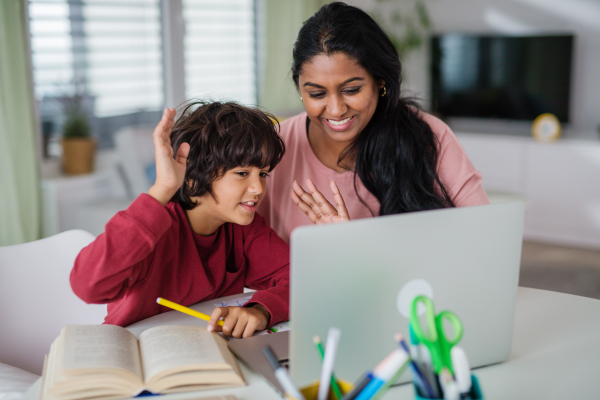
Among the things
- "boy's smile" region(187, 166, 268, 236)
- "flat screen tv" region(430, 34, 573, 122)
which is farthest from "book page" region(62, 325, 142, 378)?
"flat screen tv" region(430, 34, 573, 122)

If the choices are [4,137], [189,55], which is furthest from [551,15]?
[4,137]

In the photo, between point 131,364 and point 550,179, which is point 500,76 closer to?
point 550,179

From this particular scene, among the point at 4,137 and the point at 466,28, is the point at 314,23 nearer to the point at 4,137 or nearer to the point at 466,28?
the point at 4,137

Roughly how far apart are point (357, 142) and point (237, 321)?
63cm

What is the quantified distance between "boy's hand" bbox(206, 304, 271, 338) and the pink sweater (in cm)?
50

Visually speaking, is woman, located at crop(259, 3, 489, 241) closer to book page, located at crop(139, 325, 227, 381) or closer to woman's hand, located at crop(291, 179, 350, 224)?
woman's hand, located at crop(291, 179, 350, 224)

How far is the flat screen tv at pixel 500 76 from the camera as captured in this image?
391cm

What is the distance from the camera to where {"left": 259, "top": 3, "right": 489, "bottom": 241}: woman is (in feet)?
4.08

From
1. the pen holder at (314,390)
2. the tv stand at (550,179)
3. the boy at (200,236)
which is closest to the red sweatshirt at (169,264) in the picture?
the boy at (200,236)

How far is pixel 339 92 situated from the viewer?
1254 mm

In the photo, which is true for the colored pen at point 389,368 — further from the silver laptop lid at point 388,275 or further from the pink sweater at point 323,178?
the pink sweater at point 323,178

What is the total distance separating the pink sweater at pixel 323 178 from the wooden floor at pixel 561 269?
173cm

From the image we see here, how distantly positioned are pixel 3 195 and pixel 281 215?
156 cm

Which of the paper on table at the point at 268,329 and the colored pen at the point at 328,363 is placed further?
the paper on table at the point at 268,329
